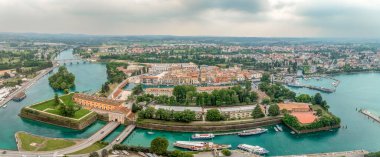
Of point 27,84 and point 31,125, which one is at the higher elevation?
point 27,84

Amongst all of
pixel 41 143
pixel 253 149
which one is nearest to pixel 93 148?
pixel 41 143

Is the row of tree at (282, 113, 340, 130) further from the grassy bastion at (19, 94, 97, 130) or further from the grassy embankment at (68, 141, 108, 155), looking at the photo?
the grassy bastion at (19, 94, 97, 130)

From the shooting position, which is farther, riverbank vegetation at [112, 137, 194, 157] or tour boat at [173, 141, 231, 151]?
tour boat at [173, 141, 231, 151]

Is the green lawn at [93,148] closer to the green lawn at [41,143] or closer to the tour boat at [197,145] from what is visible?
the green lawn at [41,143]

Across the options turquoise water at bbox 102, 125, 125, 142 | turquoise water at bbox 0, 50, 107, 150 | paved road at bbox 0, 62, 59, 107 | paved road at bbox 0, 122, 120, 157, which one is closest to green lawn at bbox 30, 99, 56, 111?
turquoise water at bbox 0, 50, 107, 150

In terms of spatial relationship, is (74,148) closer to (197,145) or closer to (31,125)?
(197,145)

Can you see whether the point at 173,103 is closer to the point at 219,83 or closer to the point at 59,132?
the point at 59,132
